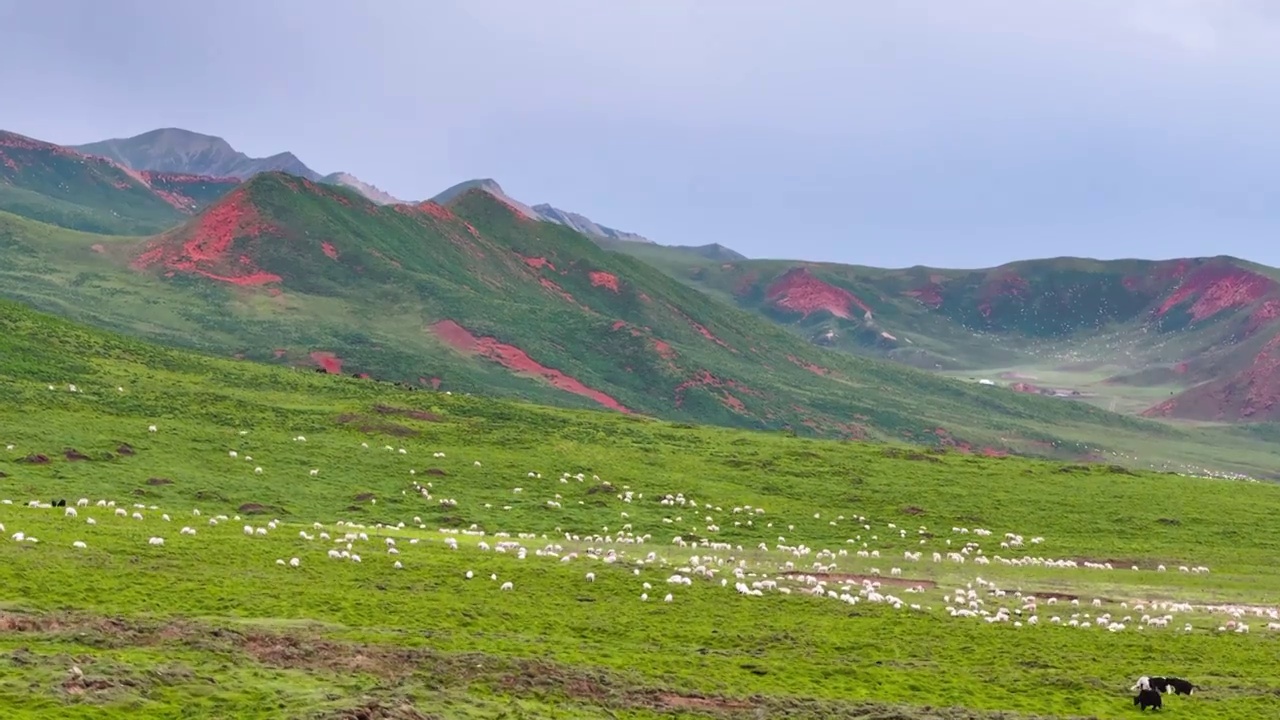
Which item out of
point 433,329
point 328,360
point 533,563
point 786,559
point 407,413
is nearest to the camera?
point 533,563

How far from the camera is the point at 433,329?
158125 millimetres

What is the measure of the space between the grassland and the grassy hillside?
4638cm

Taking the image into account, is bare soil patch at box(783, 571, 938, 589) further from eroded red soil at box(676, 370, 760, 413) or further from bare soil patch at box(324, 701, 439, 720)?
eroded red soil at box(676, 370, 760, 413)

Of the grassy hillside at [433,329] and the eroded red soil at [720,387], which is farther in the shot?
the eroded red soil at [720,387]

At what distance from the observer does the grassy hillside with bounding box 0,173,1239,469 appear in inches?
5556

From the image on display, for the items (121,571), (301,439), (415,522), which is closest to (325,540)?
(121,571)

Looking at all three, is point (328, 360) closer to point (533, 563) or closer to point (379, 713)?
point (533, 563)

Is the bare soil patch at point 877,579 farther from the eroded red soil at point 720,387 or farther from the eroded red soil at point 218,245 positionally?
the eroded red soil at point 218,245

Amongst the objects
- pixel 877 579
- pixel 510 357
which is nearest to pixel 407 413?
pixel 877 579

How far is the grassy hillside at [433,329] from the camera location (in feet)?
463

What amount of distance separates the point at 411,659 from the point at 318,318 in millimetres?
131382

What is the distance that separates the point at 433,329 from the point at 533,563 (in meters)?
118

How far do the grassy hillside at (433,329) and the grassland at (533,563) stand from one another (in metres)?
46.4

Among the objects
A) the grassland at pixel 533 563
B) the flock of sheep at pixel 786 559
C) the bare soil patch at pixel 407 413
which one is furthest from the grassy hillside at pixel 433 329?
the flock of sheep at pixel 786 559
